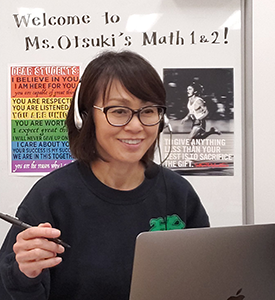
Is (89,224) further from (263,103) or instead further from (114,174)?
(263,103)

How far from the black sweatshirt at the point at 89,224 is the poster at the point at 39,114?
382 mm

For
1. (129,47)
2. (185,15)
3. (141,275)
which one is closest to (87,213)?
(141,275)

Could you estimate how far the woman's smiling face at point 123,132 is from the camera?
94 cm

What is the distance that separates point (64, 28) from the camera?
4.54 feet

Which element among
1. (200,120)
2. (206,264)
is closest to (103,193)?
(206,264)

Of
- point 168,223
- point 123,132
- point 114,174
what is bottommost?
point 168,223

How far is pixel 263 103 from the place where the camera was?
1389 mm

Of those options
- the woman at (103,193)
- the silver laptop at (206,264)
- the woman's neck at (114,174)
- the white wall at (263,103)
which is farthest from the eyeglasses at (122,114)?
the white wall at (263,103)

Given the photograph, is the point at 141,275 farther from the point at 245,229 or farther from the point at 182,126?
the point at 182,126

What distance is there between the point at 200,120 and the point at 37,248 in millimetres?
856

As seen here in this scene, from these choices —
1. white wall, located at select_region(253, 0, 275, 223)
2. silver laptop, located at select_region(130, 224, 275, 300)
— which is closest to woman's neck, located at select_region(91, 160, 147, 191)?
silver laptop, located at select_region(130, 224, 275, 300)

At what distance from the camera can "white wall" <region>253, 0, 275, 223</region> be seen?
4.54 feet

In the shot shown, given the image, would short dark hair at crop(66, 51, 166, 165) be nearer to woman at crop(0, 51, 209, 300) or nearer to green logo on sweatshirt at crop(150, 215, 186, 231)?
woman at crop(0, 51, 209, 300)

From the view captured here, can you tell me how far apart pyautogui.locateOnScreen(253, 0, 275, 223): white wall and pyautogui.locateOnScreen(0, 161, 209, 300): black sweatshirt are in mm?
482
